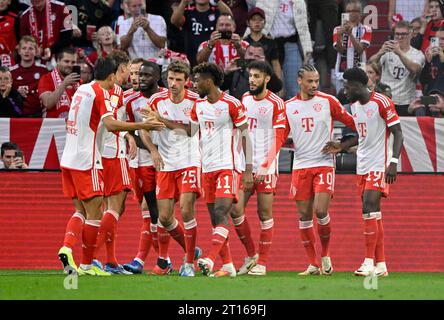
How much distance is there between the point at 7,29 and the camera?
1728 centimetres

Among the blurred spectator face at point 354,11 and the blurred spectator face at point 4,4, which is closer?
the blurred spectator face at point 354,11

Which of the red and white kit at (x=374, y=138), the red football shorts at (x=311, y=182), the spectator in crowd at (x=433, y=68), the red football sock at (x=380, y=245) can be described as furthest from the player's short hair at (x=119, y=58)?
the spectator in crowd at (x=433, y=68)

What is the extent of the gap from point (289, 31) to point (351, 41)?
98 cm

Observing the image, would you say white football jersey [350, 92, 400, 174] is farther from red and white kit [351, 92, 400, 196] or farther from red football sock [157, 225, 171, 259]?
red football sock [157, 225, 171, 259]

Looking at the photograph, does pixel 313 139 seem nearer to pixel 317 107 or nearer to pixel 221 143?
pixel 317 107

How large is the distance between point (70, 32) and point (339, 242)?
5306 millimetres

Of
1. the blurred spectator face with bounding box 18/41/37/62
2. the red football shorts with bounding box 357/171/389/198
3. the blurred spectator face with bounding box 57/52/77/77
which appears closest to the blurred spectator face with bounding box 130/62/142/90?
the blurred spectator face with bounding box 57/52/77/77

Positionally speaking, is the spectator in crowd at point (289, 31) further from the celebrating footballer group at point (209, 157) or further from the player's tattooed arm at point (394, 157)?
the player's tattooed arm at point (394, 157)

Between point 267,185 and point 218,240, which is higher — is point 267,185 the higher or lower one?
the higher one

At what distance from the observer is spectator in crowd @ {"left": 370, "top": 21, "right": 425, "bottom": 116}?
56.0 ft

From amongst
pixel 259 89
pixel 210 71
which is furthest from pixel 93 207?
pixel 259 89

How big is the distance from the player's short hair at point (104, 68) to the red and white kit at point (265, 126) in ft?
6.60

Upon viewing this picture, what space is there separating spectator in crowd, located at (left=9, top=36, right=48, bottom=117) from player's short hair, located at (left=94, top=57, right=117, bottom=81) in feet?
13.4

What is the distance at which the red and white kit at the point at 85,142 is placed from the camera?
39.9 ft
